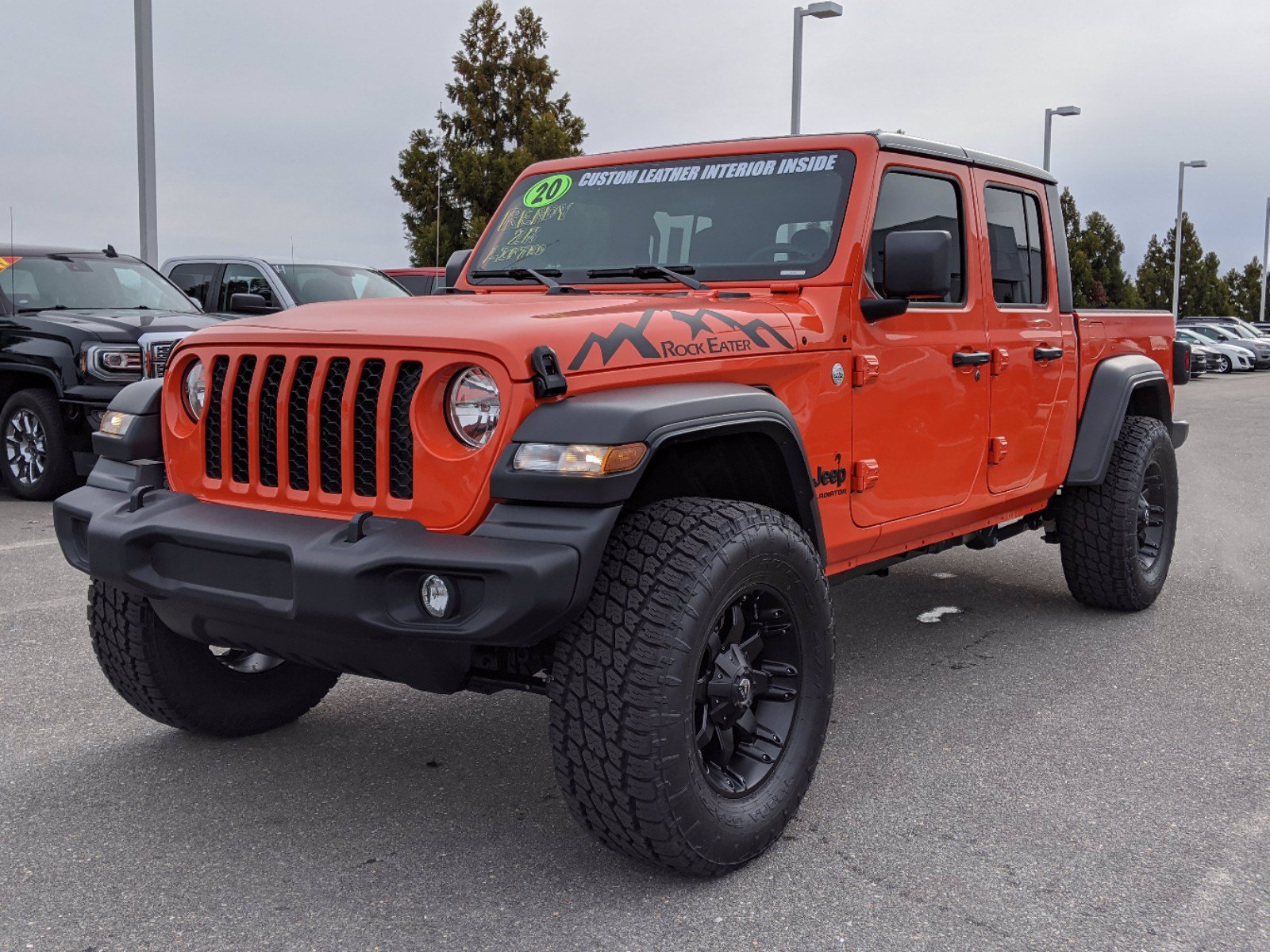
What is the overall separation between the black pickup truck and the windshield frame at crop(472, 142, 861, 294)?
481 centimetres

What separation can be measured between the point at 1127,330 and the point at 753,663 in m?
3.34

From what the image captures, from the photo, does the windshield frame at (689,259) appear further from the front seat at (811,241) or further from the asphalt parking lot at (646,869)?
the asphalt parking lot at (646,869)

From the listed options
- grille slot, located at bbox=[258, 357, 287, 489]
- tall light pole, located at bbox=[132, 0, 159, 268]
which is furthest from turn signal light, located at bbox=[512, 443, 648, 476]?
tall light pole, located at bbox=[132, 0, 159, 268]

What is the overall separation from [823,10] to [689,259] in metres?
16.7

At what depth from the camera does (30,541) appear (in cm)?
752

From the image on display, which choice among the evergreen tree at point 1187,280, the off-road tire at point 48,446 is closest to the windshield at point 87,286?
the off-road tire at point 48,446

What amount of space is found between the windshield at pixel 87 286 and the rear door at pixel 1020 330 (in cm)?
704

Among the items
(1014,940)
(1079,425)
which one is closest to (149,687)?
(1014,940)

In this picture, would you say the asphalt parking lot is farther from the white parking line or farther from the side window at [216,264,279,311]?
the side window at [216,264,279,311]

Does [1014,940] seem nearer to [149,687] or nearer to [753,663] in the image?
[753,663]

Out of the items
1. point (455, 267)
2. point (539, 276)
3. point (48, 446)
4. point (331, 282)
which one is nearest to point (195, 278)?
point (331, 282)

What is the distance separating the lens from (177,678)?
12.5ft

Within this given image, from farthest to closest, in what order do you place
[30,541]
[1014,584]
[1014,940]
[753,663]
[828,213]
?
[30,541] → [1014,584] → [828,213] → [753,663] → [1014,940]

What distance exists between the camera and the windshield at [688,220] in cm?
411
